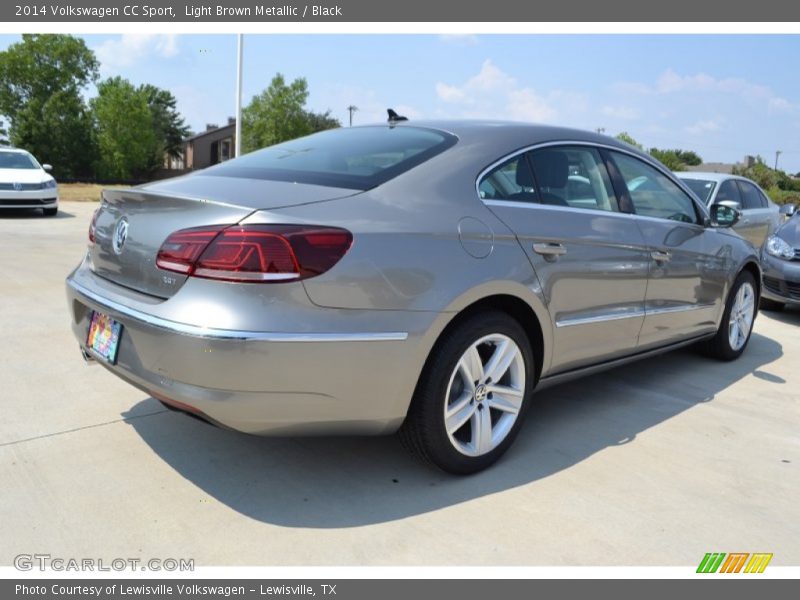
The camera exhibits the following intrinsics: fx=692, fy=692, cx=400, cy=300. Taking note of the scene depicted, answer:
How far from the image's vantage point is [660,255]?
3.99m

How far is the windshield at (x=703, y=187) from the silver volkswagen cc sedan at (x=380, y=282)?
5882 mm

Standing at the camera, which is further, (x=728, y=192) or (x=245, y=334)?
(x=728, y=192)

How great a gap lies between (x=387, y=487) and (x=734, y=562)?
1342mm

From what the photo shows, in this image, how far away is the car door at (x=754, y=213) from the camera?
9.66 m

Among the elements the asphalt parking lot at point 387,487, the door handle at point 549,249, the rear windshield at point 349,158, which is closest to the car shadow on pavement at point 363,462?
the asphalt parking lot at point 387,487

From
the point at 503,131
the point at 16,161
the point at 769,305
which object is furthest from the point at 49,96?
the point at 503,131

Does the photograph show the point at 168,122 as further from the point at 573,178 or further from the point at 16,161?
the point at 573,178

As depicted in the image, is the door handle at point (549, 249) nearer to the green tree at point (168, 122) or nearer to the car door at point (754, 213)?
the car door at point (754, 213)

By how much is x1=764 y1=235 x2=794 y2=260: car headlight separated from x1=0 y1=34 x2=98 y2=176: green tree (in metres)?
45.3

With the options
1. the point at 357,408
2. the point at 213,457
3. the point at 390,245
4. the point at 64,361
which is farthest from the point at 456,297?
the point at 64,361

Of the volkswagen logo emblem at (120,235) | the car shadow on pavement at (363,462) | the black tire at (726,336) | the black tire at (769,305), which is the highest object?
the volkswagen logo emblem at (120,235)

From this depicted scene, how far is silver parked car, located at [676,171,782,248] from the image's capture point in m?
9.15

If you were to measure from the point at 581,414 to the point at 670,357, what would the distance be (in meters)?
1.71

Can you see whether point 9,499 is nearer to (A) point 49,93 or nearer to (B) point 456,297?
(B) point 456,297
